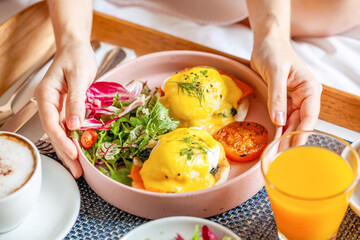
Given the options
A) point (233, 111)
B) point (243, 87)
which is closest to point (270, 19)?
point (243, 87)

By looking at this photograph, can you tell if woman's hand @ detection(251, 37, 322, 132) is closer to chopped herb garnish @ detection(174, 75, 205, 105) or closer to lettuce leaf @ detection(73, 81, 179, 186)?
chopped herb garnish @ detection(174, 75, 205, 105)

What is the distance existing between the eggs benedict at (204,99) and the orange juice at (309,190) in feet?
1.24

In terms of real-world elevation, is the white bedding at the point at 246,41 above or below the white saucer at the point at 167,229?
below

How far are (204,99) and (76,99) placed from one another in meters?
0.40

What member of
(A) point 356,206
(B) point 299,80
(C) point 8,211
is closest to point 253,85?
(B) point 299,80

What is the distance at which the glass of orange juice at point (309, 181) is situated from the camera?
105 cm

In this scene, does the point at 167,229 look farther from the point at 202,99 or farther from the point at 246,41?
the point at 246,41

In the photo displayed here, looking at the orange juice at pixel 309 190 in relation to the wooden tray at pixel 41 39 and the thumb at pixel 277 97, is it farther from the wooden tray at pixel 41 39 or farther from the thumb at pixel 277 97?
the wooden tray at pixel 41 39

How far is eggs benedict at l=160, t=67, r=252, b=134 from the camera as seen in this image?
4.87ft

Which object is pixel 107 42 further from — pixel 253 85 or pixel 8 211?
pixel 8 211

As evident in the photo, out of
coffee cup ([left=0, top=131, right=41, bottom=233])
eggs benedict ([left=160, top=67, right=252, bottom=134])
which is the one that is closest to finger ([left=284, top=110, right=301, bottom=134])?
eggs benedict ([left=160, top=67, right=252, bottom=134])

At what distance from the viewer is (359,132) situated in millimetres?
1652

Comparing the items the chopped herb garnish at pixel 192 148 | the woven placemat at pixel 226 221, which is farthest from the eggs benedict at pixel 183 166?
the woven placemat at pixel 226 221

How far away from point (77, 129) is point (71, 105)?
8 cm
